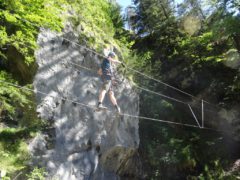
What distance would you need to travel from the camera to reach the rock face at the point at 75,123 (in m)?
8.60

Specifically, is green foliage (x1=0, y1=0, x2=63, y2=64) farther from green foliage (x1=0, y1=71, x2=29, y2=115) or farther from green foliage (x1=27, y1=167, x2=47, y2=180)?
green foliage (x1=27, y1=167, x2=47, y2=180)

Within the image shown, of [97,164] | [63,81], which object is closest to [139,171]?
[97,164]

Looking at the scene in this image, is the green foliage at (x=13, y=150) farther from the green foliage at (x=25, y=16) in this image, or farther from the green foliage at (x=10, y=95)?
the green foliage at (x=25, y=16)

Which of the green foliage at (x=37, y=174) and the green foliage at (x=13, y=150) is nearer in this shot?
the green foliage at (x=13, y=150)

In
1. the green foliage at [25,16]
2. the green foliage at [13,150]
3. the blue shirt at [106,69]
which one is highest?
the green foliage at [25,16]

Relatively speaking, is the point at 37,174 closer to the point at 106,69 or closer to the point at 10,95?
the point at 10,95

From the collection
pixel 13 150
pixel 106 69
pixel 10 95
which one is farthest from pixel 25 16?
pixel 13 150

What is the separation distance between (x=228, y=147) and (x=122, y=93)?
5878 millimetres

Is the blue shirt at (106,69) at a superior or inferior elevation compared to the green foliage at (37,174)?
superior

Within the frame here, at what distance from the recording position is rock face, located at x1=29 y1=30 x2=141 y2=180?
8602 mm

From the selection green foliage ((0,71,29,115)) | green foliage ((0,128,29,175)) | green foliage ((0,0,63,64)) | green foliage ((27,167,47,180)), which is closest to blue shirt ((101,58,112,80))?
green foliage ((0,0,63,64))

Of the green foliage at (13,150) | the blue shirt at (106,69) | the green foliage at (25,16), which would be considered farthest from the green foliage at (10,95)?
the blue shirt at (106,69)

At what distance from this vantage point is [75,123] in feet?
30.7

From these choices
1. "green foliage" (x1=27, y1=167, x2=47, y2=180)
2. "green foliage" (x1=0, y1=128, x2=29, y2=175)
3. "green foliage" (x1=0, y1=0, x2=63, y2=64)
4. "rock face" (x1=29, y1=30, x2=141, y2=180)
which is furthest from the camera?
"rock face" (x1=29, y1=30, x2=141, y2=180)
